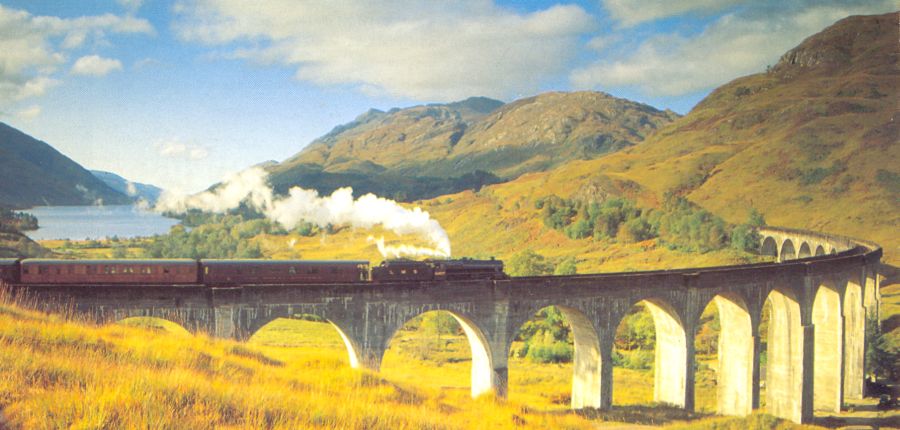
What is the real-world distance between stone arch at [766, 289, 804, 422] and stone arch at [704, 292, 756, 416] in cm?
398

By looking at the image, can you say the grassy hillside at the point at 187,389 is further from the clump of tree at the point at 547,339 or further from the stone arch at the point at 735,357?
the clump of tree at the point at 547,339

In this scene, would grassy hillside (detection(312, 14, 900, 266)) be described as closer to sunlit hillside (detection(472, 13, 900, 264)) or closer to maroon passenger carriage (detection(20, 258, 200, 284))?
sunlit hillside (detection(472, 13, 900, 264))

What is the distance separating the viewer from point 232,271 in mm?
22969

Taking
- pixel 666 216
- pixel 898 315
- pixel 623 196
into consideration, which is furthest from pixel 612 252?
pixel 898 315

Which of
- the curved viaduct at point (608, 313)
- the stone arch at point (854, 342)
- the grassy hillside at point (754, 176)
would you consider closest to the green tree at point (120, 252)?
the grassy hillside at point (754, 176)

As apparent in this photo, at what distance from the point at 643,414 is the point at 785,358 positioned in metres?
12.3

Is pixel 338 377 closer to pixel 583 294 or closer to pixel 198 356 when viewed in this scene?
pixel 198 356

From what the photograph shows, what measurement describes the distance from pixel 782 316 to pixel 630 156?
11907cm

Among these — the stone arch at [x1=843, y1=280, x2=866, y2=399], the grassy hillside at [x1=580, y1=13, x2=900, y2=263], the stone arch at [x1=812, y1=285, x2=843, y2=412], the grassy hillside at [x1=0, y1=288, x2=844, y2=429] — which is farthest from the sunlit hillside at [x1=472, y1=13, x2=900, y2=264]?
the grassy hillside at [x1=0, y1=288, x2=844, y2=429]

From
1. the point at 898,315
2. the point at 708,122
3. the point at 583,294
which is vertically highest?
the point at 708,122

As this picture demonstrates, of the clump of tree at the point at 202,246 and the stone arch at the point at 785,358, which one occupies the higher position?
the clump of tree at the point at 202,246

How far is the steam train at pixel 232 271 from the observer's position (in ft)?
71.1

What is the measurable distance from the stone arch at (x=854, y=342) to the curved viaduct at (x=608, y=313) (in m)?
0.08

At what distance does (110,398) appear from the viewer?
307 inches
